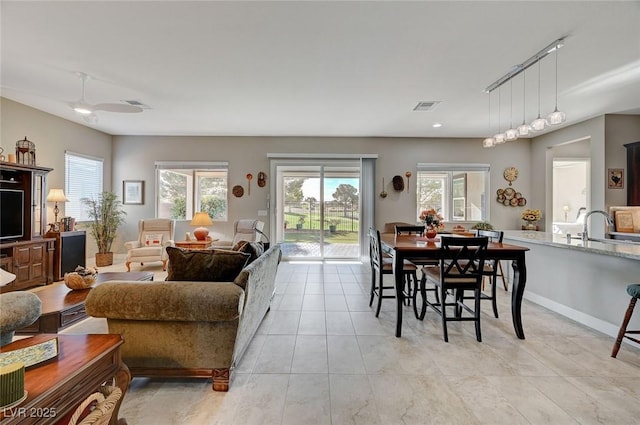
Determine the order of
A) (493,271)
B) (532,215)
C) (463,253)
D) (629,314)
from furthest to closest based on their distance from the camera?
(532,215)
(493,271)
(463,253)
(629,314)

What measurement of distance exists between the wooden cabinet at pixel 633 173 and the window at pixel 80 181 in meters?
9.52

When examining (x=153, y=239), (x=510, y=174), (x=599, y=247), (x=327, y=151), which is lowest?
(x=153, y=239)

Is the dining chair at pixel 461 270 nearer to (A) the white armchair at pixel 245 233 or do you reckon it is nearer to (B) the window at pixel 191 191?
(A) the white armchair at pixel 245 233

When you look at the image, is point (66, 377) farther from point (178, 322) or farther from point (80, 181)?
point (80, 181)

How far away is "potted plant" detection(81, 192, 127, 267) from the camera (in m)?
5.43

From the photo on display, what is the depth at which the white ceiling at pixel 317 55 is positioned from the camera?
89.2 inches

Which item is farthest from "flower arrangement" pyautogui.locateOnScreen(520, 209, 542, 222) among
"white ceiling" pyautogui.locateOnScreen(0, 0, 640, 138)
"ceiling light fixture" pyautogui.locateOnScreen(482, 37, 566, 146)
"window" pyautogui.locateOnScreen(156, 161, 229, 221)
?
"window" pyautogui.locateOnScreen(156, 161, 229, 221)

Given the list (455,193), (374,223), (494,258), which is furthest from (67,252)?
(455,193)

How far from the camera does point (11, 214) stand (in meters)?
3.91

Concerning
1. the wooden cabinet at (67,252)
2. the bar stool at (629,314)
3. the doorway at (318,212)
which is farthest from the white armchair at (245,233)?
the bar stool at (629,314)

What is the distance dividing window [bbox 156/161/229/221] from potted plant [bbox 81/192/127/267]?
871mm

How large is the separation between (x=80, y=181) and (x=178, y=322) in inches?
214

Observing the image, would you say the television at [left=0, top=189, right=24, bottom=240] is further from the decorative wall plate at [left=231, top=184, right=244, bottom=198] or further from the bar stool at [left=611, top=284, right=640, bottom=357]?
the bar stool at [left=611, top=284, right=640, bottom=357]

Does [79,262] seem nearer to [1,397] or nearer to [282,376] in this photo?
[282,376]
